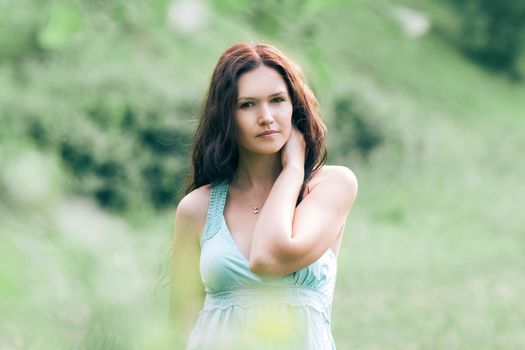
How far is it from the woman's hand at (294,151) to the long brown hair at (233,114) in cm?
2

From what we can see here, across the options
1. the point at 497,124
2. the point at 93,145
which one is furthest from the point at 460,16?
the point at 93,145

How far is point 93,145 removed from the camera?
12.3 meters

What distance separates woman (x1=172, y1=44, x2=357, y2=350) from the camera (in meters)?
2.62

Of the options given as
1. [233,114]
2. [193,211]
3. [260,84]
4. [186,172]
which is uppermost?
[260,84]

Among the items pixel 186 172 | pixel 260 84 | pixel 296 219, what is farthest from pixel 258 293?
pixel 186 172

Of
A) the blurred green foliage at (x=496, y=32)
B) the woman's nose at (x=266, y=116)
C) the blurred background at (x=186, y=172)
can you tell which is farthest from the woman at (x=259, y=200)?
the blurred green foliage at (x=496, y=32)

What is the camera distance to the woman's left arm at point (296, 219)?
2.56m

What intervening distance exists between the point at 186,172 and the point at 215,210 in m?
1.17

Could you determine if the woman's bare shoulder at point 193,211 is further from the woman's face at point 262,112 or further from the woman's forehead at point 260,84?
the woman's forehead at point 260,84

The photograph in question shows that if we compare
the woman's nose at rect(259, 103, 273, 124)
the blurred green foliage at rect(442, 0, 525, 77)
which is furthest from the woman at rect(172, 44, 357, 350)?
the blurred green foliage at rect(442, 0, 525, 77)

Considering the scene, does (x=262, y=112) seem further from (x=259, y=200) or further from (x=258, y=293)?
(x=258, y=293)

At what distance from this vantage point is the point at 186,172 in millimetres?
4004

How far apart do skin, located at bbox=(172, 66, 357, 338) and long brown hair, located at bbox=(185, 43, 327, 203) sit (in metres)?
0.03

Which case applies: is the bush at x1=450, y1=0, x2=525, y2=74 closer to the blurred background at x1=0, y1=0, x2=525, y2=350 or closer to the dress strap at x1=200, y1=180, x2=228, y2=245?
the blurred background at x1=0, y1=0, x2=525, y2=350
